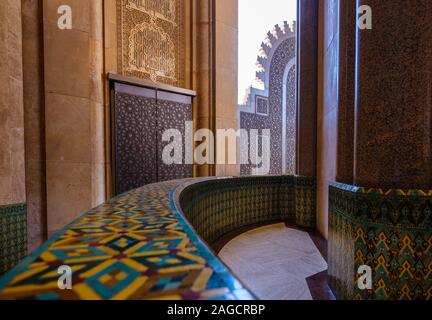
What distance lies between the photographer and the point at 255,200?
492cm

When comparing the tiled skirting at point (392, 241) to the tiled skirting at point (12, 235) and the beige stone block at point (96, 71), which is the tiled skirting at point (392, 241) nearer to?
the tiled skirting at point (12, 235)

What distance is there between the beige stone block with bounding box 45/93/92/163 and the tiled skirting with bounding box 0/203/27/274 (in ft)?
3.57

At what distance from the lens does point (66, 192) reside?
417 centimetres

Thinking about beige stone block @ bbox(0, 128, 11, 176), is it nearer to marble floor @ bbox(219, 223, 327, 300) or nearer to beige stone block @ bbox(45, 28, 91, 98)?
beige stone block @ bbox(45, 28, 91, 98)

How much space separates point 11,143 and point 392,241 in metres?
3.93

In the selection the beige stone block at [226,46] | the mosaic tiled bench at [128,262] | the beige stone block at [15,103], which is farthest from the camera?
the beige stone block at [226,46]

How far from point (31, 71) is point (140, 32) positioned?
250 centimetres

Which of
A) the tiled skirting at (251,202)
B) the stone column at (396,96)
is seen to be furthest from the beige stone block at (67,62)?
the stone column at (396,96)

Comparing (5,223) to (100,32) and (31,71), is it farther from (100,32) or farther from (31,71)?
(100,32)

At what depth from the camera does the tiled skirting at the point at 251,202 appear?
358cm

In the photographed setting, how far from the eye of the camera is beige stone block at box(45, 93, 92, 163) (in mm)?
4043

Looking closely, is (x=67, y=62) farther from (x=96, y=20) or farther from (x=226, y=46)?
(x=226, y=46)

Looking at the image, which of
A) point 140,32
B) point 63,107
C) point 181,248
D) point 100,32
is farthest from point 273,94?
point 181,248

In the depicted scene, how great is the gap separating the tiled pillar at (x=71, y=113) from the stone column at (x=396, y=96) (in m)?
4.00
